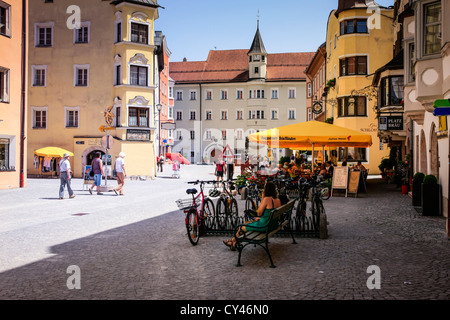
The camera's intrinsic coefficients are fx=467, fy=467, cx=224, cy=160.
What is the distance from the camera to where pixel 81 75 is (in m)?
35.9

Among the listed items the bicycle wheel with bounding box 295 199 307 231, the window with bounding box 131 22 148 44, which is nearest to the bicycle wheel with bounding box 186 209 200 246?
the bicycle wheel with bounding box 295 199 307 231

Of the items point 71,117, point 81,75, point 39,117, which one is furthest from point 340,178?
→ point 39,117

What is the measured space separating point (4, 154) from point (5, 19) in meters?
6.97

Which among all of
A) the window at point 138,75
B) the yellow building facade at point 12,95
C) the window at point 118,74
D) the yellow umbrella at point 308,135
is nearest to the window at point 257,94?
the window at point 138,75

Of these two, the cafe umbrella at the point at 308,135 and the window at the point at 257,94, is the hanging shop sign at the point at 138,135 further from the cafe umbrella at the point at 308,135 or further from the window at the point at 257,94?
the window at the point at 257,94

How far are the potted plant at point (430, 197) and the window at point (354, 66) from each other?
25.2 metres

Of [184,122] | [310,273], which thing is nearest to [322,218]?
[310,273]

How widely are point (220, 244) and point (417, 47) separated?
9.55 m

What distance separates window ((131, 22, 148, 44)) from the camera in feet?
115

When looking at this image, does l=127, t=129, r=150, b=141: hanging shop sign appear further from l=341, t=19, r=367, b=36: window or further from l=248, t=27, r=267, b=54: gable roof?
l=248, t=27, r=267, b=54: gable roof

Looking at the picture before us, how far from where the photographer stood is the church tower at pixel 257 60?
76.9m

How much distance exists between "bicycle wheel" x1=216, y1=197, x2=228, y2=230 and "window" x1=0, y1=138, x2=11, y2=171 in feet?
54.1
